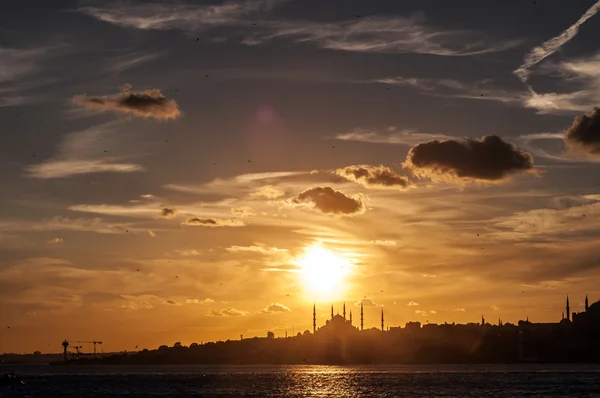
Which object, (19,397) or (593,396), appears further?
(19,397)

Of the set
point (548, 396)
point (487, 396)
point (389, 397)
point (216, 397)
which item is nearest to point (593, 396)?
point (548, 396)

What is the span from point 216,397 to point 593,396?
85002 mm

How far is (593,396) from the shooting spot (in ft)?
607

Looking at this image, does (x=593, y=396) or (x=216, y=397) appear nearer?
(x=593, y=396)

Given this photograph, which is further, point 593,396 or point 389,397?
point 389,397

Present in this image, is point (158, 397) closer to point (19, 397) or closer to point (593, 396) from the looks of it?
point (19, 397)

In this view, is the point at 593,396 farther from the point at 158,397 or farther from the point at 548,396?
the point at 158,397

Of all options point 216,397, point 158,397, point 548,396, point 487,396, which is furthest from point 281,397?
point 548,396

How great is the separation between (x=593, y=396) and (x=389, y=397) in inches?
1777

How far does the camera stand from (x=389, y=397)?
198 m

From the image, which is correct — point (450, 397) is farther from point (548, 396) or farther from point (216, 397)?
point (216, 397)

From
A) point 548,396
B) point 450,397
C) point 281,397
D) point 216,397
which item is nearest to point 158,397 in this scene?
point 216,397

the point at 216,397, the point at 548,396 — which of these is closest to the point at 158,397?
the point at 216,397

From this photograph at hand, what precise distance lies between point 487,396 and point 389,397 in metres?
22.4
